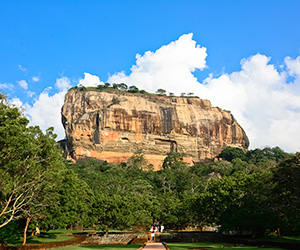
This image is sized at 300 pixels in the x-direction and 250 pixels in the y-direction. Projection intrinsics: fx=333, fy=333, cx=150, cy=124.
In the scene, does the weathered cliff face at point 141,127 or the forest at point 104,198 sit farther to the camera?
the weathered cliff face at point 141,127

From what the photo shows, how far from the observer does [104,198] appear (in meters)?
45.4

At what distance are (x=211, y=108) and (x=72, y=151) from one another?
189ft

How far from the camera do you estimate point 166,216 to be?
56031mm

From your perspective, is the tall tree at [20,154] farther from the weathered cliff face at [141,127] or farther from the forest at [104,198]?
the weathered cliff face at [141,127]

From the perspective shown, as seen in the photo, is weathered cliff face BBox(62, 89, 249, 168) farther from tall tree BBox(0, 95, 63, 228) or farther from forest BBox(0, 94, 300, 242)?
tall tree BBox(0, 95, 63, 228)

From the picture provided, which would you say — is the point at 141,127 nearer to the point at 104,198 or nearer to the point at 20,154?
the point at 104,198

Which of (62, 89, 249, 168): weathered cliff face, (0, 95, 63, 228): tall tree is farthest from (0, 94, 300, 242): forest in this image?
(62, 89, 249, 168): weathered cliff face

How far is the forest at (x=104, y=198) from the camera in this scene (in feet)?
68.0

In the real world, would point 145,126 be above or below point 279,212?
above

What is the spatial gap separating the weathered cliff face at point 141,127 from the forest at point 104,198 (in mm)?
32311

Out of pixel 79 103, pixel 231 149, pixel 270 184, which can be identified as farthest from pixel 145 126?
pixel 270 184

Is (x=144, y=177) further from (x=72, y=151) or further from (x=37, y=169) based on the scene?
(x=37, y=169)

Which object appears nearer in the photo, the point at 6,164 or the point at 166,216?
the point at 6,164

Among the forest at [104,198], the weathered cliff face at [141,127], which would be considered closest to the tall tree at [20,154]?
the forest at [104,198]
